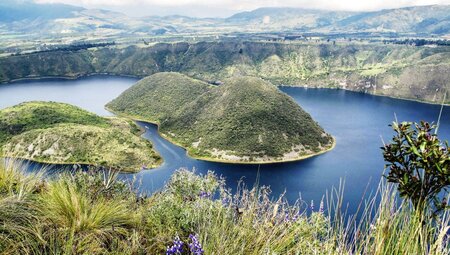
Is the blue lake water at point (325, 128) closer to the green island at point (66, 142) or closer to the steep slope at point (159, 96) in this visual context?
the green island at point (66, 142)


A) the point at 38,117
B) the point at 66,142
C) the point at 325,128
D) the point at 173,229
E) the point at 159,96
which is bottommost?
the point at 66,142

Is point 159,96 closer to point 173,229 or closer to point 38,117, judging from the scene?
point 38,117

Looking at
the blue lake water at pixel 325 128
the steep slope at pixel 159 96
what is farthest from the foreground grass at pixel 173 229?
the steep slope at pixel 159 96

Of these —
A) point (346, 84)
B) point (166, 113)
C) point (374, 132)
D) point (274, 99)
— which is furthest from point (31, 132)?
point (346, 84)

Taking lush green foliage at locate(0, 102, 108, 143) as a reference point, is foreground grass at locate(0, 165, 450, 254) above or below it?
above

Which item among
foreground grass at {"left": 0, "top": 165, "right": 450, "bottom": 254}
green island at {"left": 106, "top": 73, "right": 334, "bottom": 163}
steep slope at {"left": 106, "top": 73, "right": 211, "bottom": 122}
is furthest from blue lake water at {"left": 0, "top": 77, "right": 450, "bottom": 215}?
foreground grass at {"left": 0, "top": 165, "right": 450, "bottom": 254}

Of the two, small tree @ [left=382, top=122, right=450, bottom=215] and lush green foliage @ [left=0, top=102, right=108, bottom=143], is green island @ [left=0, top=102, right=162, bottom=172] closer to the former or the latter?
lush green foliage @ [left=0, top=102, right=108, bottom=143]

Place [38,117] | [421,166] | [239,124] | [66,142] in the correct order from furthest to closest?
[239,124] < [38,117] < [66,142] < [421,166]

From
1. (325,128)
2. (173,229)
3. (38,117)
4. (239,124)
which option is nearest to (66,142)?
(38,117)
